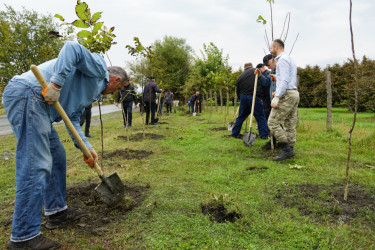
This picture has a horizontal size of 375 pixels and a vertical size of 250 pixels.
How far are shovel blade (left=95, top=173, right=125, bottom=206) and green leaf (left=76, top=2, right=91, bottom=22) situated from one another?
188 centimetres

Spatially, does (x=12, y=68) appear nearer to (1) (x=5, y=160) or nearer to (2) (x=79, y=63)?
(1) (x=5, y=160)

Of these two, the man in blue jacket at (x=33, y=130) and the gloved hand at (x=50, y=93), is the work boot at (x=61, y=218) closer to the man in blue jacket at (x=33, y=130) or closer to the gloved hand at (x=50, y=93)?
the man in blue jacket at (x=33, y=130)

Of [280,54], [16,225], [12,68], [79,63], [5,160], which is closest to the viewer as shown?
[16,225]

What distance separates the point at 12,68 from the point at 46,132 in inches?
715

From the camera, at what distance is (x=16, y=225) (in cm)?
194

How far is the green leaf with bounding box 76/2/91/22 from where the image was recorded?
2.68m

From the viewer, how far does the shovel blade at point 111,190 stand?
2.64 metres

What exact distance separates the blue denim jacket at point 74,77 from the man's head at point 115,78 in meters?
0.06

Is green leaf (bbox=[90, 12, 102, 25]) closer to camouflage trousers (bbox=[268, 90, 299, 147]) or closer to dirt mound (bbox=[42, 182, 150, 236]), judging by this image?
dirt mound (bbox=[42, 182, 150, 236])

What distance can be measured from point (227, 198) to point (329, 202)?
3.94ft

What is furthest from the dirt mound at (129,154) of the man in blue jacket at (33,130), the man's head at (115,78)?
the man in blue jacket at (33,130)

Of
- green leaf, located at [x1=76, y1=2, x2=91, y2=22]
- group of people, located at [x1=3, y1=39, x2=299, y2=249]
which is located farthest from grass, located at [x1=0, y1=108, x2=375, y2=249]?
green leaf, located at [x1=76, y1=2, x2=91, y2=22]

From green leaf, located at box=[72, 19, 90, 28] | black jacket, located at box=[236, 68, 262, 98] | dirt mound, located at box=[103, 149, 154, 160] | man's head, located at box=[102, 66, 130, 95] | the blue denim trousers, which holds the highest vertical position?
green leaf, located at box=[72, 19, 90, 28]

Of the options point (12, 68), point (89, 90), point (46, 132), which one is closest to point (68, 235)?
point (46, 132)
